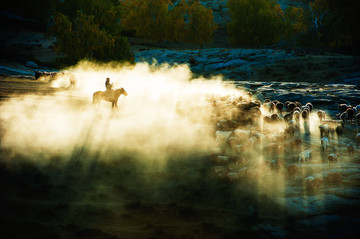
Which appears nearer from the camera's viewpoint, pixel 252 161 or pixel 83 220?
pixel 83 220

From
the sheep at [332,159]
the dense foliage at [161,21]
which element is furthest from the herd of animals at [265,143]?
the dense foliage at [161,21]

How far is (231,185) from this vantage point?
816 centimetres

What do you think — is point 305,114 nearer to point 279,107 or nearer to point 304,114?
point 304,114

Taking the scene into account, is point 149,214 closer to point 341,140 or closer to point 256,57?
point 341,140

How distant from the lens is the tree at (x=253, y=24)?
219ft

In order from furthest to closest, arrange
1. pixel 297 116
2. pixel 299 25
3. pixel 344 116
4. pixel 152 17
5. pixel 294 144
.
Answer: pixel 299 25
pixel 152 17
pixel 344 116
pixel 297 116
pixel 294 144

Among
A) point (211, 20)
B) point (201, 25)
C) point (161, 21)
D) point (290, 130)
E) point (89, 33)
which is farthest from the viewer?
point (211, 20)

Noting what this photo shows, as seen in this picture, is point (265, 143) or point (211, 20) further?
point (211, 20)

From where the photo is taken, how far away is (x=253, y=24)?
6756cm

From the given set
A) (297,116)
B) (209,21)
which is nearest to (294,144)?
(297,116)

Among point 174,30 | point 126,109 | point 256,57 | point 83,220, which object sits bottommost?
point 83,220

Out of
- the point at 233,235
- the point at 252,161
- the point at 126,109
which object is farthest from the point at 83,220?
the point at 126,109

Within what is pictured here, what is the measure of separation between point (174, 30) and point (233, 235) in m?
75.1

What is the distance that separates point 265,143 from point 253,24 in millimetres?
62800
